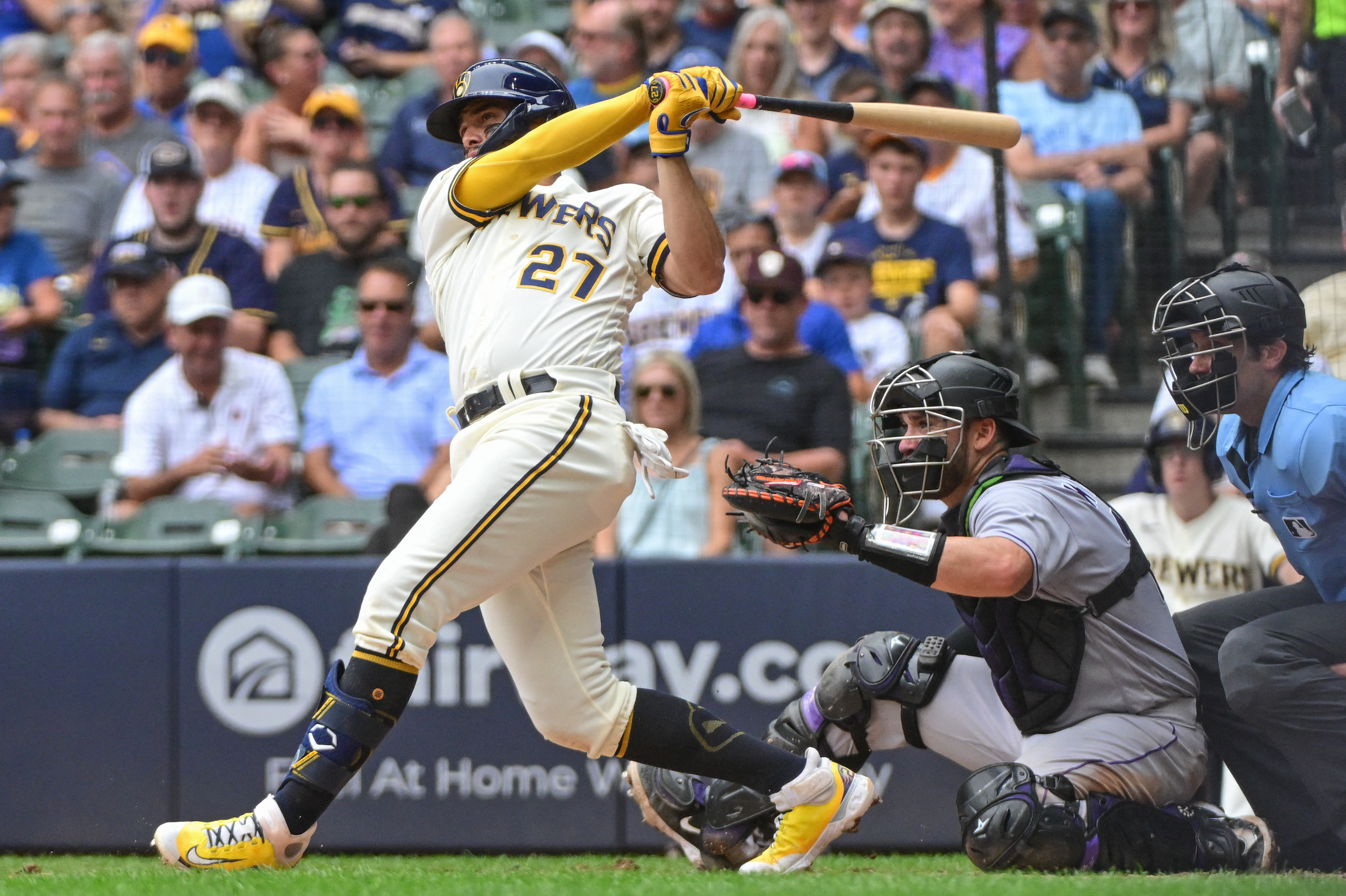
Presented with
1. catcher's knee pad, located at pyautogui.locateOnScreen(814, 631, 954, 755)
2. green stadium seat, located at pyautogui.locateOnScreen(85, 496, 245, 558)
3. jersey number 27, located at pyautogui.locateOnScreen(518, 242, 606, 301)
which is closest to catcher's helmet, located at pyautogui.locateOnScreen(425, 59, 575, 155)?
jersey number 27, located at pyautogui.locateOnScreen(518, 242, 606, 301)

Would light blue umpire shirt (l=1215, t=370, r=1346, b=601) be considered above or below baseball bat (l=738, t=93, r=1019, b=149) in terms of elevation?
below

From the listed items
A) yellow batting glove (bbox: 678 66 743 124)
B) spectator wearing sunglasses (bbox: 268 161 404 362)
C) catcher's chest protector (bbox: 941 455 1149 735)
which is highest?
yellow batting glove (bbox: 678 66 743 124)

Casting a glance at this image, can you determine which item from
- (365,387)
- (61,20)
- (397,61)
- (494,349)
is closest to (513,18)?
(397,61)

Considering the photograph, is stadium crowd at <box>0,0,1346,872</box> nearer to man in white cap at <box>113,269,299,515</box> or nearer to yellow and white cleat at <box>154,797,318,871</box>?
man in white cap at <box>113,269,299,515</box>

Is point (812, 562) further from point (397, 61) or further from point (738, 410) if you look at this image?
point (397, 61)

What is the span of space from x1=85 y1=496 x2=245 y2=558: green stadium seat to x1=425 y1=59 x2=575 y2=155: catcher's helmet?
2.27 meters

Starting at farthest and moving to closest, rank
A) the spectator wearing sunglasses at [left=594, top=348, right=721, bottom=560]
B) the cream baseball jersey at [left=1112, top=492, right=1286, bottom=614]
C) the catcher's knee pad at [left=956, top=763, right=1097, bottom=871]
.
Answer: the spectator wearing sunglasses at [left=594, top=348, right=721, bottom=560], the cream baseball jersey at [left=1112, top=492, right=1286, bottom=614], the catcher's knee pad at [left=956, top=763, right=1097, bottom=871]

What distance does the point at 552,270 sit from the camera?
11.4 ft

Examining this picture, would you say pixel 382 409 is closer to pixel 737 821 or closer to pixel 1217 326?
pixel 737 821

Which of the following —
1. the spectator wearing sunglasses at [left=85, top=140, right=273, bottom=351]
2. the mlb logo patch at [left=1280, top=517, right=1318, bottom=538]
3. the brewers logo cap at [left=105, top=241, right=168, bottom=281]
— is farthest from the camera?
the spectator wearing sunglasses at [left=85, top=140, right=273, bottom=351]

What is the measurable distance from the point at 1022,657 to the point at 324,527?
293cm

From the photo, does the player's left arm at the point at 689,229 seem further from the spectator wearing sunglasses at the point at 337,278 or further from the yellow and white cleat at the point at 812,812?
the spectator wearing sunglasses at the point at 337,278

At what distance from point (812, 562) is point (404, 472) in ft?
5.42

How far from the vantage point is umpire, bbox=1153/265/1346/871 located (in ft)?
11.9
